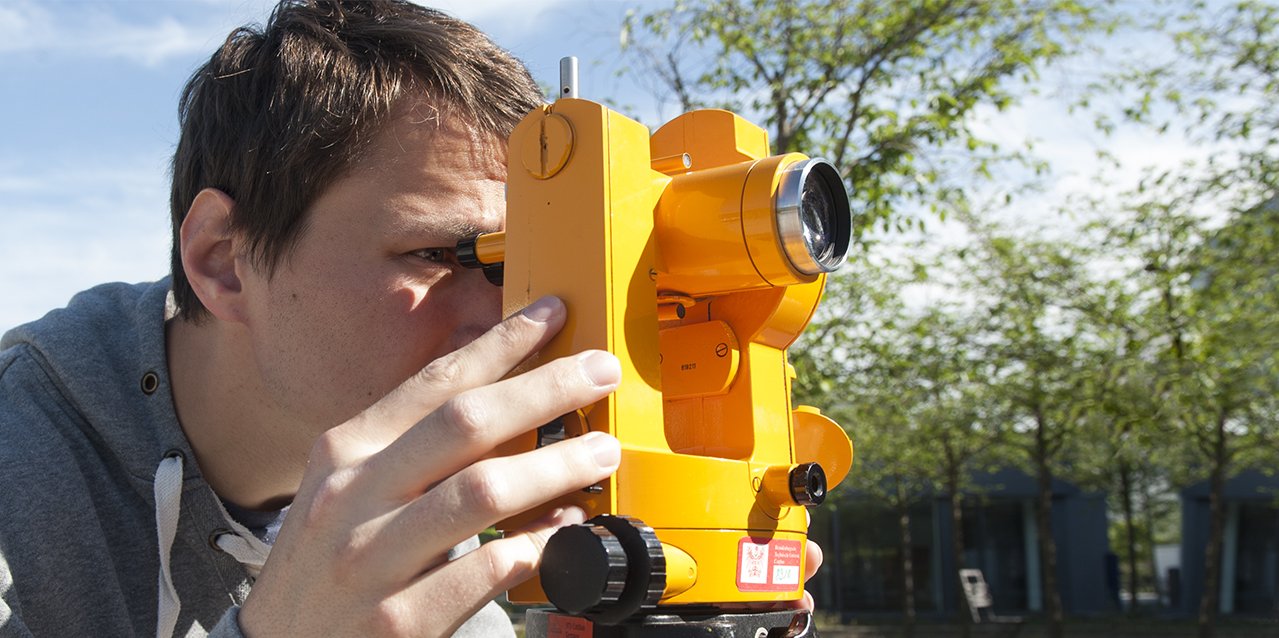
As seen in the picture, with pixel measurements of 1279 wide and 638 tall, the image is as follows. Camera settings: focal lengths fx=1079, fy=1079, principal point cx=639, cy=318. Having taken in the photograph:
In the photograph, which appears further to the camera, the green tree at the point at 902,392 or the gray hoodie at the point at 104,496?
the green tree at the point at 902,392

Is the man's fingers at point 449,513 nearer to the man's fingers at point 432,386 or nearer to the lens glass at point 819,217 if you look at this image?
the man's fingers at point 432,386

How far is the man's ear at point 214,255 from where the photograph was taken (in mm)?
2078

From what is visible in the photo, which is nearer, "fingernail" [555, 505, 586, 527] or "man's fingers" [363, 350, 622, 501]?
"man's fingers" [363, 350, 622, 501]

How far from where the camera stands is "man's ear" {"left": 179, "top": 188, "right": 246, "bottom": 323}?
2.08 metres

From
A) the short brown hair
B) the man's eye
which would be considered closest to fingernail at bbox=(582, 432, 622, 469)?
the man's eye

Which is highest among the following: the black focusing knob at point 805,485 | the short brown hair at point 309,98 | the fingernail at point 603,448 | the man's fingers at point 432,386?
the short brown hair at point 309,98

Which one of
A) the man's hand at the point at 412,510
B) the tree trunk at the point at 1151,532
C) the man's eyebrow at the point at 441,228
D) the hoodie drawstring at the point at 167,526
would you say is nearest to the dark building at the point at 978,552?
the tree trunk at the point at 1151,532

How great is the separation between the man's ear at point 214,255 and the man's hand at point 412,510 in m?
0.89

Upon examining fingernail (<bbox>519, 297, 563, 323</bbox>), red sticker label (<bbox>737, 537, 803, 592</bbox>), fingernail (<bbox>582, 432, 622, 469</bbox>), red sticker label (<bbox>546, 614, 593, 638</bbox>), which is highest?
fingernail (<bbox>519, 297, 563, 323</bbox>)

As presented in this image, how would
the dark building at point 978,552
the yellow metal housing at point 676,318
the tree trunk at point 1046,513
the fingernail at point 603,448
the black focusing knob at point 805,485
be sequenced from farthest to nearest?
the dark building at point 978,552, the tree trunk at point 1046,513, the black focusing knob at point 805,485, the yellow metal housing at point 676,318, the fingernail at point 603,448

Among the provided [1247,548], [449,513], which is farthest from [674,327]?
[1247,548]

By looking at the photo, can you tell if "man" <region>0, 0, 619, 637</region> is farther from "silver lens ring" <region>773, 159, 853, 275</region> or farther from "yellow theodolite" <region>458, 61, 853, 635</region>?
"silver lens ring" <region>773, 159, 853, 275</region>

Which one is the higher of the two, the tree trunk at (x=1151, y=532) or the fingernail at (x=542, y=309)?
the fingernail at (x=542, y=309)

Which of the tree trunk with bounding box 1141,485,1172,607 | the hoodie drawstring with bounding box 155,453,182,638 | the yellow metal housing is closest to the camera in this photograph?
the yellow metal housing
